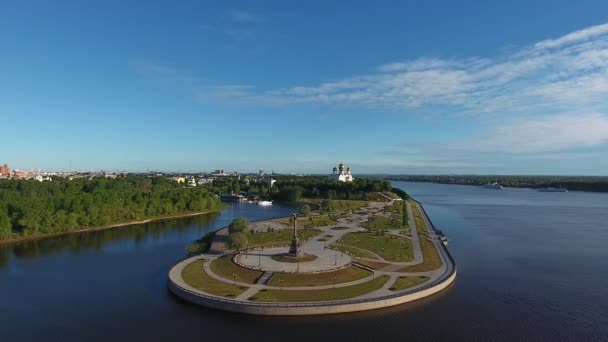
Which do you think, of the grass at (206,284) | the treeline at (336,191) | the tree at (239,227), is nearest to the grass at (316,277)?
the grass at (206,284)

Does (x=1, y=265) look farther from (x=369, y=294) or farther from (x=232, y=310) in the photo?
(x=369, y=294)

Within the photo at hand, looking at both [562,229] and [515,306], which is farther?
[562,229]

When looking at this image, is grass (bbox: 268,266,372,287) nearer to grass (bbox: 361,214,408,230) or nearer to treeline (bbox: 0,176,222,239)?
grass (bbox: 361,214,408,230)

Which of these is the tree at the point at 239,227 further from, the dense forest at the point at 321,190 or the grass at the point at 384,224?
the dense forest at the point at 321,190

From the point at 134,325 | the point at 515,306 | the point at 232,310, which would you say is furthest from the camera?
the point at 515,306

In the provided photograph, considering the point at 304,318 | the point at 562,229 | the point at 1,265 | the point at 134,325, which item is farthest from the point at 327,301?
the point at 562,229

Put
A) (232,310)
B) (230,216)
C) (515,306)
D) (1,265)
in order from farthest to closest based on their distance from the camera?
1. (230,216)
2. (1,265)
3. (515,306)
4. (232,310)

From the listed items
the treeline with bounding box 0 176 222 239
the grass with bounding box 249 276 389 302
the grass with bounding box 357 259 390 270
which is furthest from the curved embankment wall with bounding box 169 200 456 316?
the treeline with bounding box 0 176 222 239
